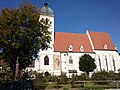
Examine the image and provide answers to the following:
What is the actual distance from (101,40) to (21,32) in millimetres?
44591

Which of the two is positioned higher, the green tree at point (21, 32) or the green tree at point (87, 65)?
the green tree at point (21, 32)

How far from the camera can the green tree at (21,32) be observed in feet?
77.8

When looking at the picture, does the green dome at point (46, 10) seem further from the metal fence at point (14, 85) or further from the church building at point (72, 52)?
the metal fence at point (14, 85)

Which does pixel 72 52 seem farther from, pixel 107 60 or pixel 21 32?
pixel 21 32

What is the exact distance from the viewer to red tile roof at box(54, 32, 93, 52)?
5856cm

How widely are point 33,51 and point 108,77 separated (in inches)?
705

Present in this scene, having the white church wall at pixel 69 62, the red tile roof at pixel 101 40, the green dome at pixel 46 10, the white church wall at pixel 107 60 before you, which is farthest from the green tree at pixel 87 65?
the green dome at pixel 46 10

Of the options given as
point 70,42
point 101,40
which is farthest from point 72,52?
point 101,40

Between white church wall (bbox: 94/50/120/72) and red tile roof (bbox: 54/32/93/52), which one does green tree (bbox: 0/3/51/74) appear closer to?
red tile roof (bbox: 54/32/93/52)

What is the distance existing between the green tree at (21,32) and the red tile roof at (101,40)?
3765 cm

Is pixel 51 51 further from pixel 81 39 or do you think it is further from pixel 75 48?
pixel 81 39

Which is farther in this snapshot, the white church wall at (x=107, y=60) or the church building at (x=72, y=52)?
the white church wall at (x=107, y=60)

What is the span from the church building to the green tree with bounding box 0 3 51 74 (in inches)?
1078

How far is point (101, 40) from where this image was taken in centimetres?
6362
